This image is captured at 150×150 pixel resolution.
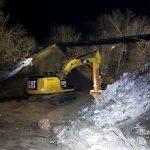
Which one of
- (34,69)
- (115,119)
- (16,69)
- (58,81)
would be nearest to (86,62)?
(58,81)

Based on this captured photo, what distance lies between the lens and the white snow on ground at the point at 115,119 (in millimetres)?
12577

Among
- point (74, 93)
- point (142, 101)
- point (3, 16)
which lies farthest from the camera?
point (3, 16)

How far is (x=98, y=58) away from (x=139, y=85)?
2378 mm

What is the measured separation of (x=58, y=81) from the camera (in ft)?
62.0

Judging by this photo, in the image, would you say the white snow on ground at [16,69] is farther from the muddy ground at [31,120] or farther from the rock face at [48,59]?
the muddy ground at [31,120]

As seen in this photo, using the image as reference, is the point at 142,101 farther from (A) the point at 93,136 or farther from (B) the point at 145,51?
(B) the point at 145,51

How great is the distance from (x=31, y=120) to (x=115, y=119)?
341cm

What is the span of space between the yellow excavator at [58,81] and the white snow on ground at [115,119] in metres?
1.13

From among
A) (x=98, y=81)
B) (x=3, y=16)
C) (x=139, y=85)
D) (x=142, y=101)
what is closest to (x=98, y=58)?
(x=98, y=81)

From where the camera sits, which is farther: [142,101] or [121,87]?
[121,87]

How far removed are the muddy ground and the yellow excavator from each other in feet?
2.25

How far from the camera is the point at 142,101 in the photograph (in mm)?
16344

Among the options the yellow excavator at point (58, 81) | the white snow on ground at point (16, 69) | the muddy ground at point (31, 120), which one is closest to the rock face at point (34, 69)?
the white snow on ground at point (16, 69)

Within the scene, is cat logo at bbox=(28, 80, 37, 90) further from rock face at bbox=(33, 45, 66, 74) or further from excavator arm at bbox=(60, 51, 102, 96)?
rock face at bbox=(33, 45, 66, 74)
